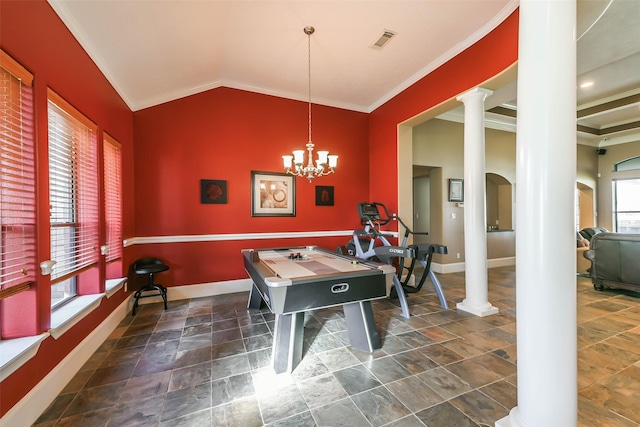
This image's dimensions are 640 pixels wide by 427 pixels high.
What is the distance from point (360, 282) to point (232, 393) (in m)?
1.25

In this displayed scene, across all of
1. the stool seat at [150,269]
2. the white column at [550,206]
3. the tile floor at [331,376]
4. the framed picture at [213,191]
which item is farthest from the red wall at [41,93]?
the white column at [550,206]

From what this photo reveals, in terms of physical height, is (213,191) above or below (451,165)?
below

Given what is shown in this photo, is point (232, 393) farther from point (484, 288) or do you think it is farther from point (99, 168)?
point (484, 288)

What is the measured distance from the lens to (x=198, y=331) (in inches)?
112

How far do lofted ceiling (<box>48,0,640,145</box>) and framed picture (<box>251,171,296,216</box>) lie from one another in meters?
1.51

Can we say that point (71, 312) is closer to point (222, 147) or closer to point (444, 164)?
point (222, 147)

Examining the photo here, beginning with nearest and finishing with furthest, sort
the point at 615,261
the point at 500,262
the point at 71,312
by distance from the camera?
the point at 71,312 < the point at 615,261 < the point at 500,262

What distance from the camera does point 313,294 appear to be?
1939 millimetres

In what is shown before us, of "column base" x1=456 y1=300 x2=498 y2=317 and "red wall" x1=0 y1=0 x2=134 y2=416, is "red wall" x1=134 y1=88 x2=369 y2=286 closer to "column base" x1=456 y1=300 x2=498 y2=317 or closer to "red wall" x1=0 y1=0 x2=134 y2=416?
"red wall" x1=0 y1=0 x2=134 y2=416

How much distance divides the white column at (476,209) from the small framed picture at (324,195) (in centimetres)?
236

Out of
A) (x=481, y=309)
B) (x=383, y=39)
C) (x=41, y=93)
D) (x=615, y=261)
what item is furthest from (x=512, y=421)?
(x=615, y=261)

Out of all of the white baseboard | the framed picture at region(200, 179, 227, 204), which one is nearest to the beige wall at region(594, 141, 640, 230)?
the framed picture at region(200, 179, 227, 204)

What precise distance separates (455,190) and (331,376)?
4.80m

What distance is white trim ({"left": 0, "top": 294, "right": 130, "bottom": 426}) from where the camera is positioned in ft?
4.85
